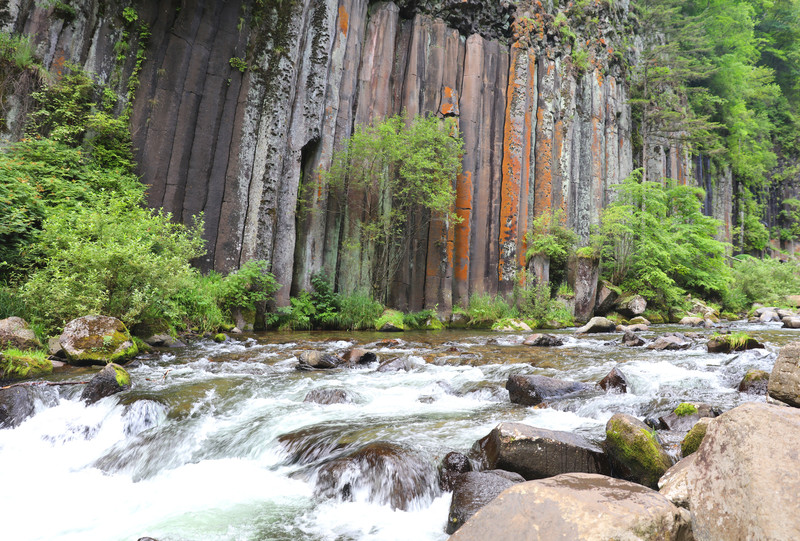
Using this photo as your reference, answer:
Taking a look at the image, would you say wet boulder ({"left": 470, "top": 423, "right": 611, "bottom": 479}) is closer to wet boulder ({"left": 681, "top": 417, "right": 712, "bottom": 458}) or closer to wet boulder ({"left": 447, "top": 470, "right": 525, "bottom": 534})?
wet boulder ({"left": 447, "top": 470, "right": 525, "bottom": 534})

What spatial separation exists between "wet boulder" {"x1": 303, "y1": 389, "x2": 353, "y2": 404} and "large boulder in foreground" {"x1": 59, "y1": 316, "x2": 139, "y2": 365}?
3.40 meters

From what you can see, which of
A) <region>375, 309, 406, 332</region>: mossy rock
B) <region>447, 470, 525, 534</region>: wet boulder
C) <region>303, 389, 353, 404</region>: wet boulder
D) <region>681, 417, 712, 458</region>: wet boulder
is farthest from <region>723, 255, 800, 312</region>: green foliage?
<region>447, 470, 525, 534</region>: wet boulder

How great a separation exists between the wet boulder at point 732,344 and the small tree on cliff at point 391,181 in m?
8.87

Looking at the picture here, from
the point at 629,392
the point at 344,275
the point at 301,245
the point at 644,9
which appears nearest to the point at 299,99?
the point at 301,245

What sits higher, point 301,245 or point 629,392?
point 301,245

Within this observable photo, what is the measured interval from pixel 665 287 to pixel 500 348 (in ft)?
41.0

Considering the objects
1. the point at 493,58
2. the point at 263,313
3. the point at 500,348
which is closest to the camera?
the point at 500,348

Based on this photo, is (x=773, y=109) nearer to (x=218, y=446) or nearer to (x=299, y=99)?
(x=299, y=99)

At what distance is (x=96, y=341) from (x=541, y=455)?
6523 millimetres

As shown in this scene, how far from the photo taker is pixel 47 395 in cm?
483

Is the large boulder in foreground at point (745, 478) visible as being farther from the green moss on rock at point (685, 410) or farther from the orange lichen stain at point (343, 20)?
the orange lichen stain at point (343, 20)

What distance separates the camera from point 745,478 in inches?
80.7

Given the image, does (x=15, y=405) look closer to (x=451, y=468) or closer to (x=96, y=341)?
(x=96, y=341)

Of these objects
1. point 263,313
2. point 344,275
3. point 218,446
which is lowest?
point 218,446
